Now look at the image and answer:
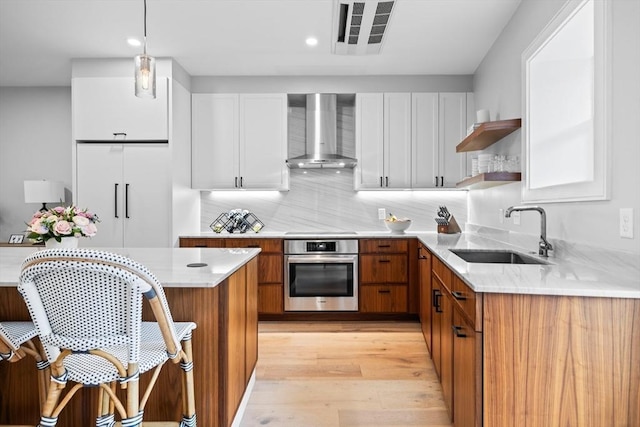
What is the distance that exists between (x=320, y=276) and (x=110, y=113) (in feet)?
8.50

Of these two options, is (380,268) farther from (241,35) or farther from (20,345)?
(20,345)

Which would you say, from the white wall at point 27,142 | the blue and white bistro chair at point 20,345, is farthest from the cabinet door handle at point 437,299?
the white wall at point 27,142

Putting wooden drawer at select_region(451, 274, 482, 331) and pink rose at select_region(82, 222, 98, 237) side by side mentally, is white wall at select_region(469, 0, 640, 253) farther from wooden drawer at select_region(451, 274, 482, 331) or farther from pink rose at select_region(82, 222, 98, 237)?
pink rose at select_region(82, 222, 98, 237)

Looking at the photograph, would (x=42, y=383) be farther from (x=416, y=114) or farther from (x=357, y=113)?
(x=416, y=114)

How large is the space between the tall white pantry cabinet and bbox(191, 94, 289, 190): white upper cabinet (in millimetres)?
453

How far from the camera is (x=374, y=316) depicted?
12.8ft

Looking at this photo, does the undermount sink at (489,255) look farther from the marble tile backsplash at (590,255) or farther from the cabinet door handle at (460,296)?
the cabinet door handle at (460,296)

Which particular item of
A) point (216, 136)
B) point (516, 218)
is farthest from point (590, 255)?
point (216, 136)

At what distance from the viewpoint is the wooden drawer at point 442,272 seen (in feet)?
6.56

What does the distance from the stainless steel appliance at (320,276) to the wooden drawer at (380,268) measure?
9cm

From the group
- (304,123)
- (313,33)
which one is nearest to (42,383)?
(313,33)

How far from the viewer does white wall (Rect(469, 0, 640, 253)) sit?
1564mm

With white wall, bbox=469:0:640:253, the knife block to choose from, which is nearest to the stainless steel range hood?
the knife block

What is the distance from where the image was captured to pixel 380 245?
12.7ft
